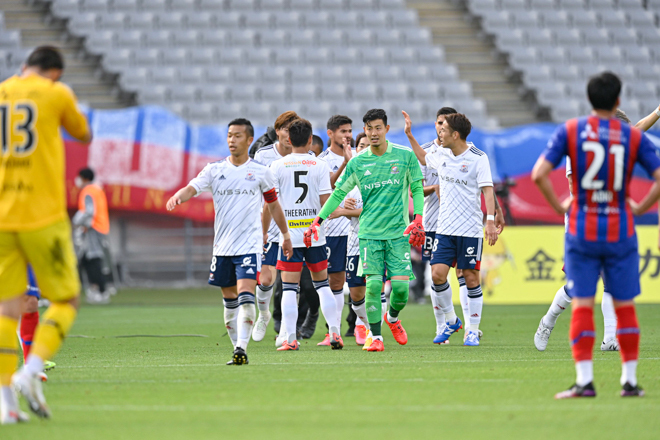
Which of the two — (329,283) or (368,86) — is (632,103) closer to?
(368,86)

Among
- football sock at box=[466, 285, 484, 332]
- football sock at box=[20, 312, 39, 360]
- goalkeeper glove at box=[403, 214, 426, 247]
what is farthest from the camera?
football sock at box=[466, 285, 484, 332]

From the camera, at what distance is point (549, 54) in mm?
24922

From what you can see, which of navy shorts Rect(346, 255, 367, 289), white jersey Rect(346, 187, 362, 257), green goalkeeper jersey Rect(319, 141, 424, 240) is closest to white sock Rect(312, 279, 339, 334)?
navy shorts Rect(346, 255, 367, 289)

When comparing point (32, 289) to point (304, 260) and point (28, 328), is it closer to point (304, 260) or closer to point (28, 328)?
point (28, 328)

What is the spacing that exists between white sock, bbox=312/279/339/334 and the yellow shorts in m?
4.24

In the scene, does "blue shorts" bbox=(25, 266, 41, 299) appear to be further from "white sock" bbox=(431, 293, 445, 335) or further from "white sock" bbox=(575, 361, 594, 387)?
"white sock" bbox=(575, 361, 594, 387)

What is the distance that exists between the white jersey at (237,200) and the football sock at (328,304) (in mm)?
1539

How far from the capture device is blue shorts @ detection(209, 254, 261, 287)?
7762mm

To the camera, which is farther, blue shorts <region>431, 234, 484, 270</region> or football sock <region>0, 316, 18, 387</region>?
blue shorts <region>431, 234, 484, 270</region>

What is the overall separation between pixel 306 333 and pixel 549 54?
16.6 metres

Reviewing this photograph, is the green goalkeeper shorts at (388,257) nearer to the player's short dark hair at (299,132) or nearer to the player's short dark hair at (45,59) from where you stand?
the player's short dark hair at (299,132)

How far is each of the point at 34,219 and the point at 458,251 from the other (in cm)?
520

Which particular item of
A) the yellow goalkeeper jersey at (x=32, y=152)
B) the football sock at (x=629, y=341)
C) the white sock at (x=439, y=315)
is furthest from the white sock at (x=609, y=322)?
the yellow goalkeeper jersey at (x=32, y=152)

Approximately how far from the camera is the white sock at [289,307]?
29.9 ft
